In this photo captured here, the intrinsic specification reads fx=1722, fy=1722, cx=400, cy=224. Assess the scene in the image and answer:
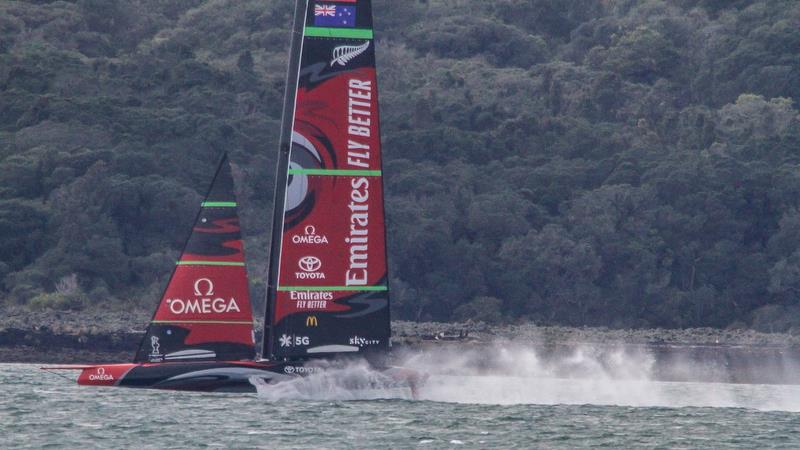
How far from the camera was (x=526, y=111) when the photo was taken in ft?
275

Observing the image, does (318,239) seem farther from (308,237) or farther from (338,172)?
(338,172)

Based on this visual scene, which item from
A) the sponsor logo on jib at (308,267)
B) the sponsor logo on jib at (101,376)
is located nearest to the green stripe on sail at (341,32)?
the sponsor logo on jib at (308,267)

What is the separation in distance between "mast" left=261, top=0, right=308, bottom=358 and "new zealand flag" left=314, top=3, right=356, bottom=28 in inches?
9.0

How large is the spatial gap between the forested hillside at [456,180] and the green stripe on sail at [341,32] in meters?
32.4

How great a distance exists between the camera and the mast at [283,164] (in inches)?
1072

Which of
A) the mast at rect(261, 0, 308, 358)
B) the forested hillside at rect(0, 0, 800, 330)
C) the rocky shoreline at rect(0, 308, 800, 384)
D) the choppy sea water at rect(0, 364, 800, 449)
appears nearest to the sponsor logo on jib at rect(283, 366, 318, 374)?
the choppy sea water at rect(0, 364, 800, 449)

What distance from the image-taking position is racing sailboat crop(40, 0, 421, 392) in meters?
27.3

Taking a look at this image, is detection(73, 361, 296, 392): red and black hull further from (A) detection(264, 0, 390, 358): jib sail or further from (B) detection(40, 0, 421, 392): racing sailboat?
(A) detection(264, 0, 390, 358): jib sail

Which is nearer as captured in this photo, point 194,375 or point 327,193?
point 194,375

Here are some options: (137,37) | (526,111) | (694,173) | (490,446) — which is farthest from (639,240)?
(490,446)

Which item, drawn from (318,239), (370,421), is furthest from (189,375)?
(318,239)

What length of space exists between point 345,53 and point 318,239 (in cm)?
299

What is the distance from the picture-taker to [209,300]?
27688 mm

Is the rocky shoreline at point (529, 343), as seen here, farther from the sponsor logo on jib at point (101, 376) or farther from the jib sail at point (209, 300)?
the sponsor logo on jib at point (101, 376)
